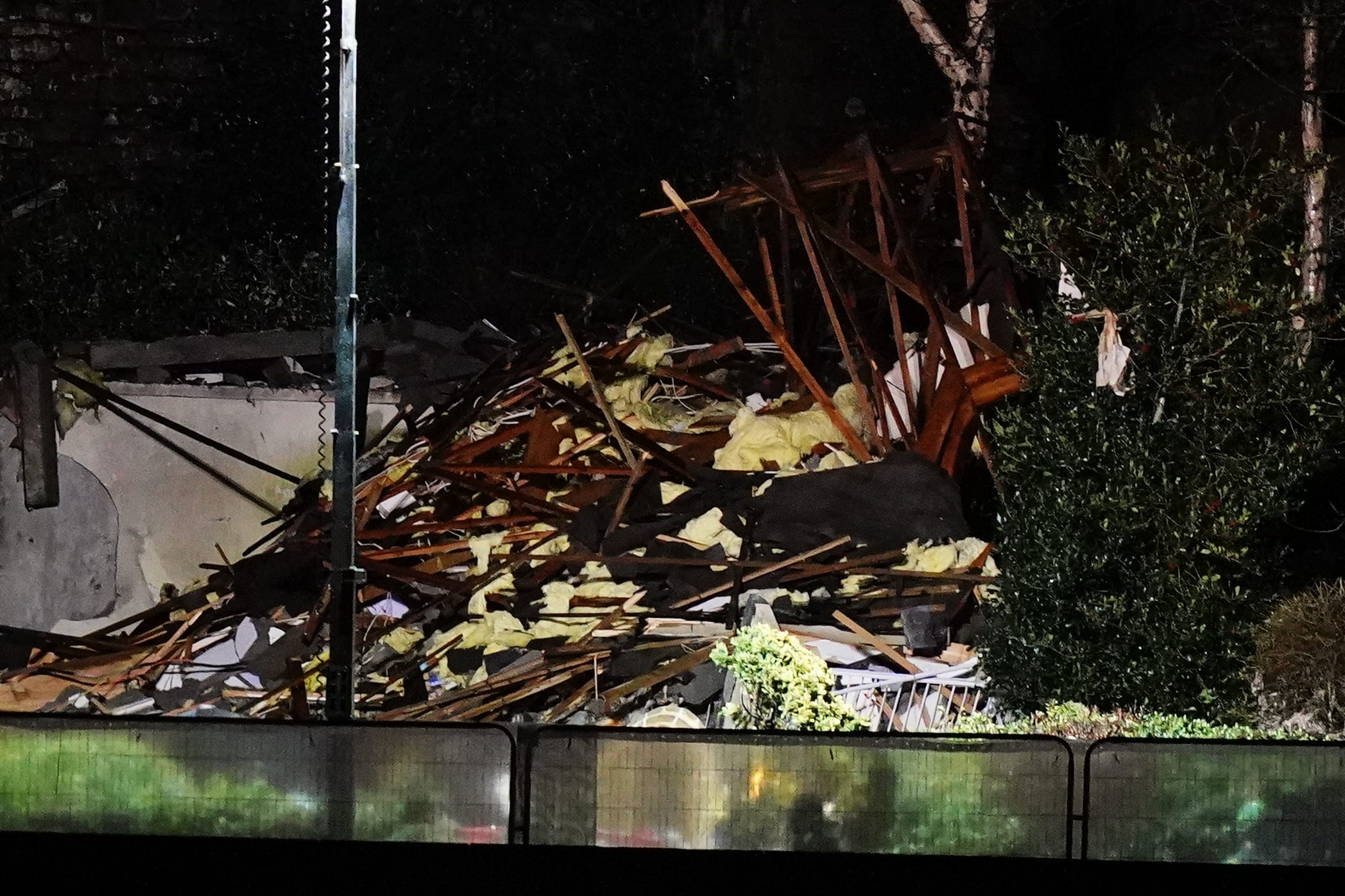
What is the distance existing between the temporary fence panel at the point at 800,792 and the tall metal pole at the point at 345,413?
153 centimetres

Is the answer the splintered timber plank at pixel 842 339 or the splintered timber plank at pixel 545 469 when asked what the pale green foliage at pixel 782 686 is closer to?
the splintered timber plank at pixel 842 339

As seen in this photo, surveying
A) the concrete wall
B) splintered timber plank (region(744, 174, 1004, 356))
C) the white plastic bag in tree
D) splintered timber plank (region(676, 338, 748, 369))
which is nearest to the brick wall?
the concrete wall

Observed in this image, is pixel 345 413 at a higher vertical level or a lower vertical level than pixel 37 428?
lower

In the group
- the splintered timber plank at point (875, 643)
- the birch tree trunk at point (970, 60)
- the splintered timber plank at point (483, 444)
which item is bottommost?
the splintered timber plank at point (875, 643)

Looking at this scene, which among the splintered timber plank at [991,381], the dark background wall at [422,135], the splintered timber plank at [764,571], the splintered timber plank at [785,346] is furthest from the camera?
the dark background wall at [422,135]

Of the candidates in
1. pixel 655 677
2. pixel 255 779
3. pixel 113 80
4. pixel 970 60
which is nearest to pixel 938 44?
pixel 970 60

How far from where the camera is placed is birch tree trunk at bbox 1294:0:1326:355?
9.36 metres

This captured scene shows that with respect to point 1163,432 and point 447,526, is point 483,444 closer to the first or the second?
point 447,526

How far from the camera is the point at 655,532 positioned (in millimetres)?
11367

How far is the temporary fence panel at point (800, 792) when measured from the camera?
710 centimetres

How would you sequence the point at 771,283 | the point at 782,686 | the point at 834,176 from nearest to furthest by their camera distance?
the point at 782,686, the point at 834,176, the point at 771,283

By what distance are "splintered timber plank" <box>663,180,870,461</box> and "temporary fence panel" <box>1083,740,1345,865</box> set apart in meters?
5.09

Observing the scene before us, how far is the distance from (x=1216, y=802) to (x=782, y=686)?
2700 millimetres

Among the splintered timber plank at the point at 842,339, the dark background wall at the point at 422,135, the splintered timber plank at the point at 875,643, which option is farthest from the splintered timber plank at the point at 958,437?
the dark background wall at the point at 422,135
